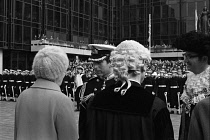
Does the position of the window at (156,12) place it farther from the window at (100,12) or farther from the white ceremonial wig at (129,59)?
the white ceremonial wig at (129,59)

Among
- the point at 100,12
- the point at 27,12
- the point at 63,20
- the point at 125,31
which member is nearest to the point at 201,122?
the point at 27,12

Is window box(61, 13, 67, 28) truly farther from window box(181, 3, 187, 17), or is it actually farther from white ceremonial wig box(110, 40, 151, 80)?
white ceremonial wig box(110, 40, 151, 80)

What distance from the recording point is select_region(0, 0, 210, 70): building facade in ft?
114

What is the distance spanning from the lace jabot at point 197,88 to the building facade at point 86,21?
31.3 m

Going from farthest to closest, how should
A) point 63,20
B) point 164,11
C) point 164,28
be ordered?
1. point 164,11
2. point 164,28
3. point 63,20

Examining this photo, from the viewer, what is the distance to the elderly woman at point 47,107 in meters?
2.88

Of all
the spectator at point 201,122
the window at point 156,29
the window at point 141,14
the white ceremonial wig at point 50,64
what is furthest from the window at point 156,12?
the spectator at point 201,122

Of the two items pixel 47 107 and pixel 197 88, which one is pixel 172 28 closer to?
pixel 197 88

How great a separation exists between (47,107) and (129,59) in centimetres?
80

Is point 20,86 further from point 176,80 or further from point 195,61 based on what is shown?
point 195,61

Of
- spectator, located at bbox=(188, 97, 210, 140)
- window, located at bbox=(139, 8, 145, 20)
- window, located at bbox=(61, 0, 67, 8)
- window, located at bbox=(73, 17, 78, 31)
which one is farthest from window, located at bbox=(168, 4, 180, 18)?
spectator, located at bbox=(188, 97, 210, 140)

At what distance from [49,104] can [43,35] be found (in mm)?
33646

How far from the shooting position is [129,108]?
271 cm

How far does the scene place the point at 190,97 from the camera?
355 centimetres
